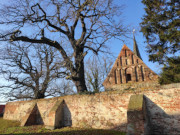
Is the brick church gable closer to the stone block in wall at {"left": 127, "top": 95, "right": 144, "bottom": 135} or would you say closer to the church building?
the church building

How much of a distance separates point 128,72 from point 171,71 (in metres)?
10.6

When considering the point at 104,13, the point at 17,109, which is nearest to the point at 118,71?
the point at 104,13

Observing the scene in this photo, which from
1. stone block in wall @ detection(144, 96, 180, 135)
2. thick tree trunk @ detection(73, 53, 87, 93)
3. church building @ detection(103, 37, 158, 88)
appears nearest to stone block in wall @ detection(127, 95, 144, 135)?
stone block in wall @ detection(144, 96, 180, 135)

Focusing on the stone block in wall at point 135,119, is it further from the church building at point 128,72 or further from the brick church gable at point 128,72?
the brick church gable at point 128,72

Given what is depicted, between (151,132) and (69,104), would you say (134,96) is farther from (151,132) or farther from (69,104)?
(69,104)

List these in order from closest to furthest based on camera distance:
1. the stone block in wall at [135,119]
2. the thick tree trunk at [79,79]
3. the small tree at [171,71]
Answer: the stone block in wall at [135,119] < the thick tree trunk at [79,79] < the small tree at [171,71]

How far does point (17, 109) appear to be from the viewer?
12.5 meters

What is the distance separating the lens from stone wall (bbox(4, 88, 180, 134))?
18.3 ft

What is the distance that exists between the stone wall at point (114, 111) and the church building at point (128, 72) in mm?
12498

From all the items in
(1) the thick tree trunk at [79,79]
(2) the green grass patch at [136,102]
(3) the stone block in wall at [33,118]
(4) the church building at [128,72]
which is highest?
(4) the church building at [128,72]

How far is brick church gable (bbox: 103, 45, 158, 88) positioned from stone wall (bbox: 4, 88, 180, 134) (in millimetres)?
12610

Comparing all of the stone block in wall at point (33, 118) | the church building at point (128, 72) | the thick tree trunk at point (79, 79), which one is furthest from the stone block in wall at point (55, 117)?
the church building at point (128, 72)

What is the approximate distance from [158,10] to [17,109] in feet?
55.3

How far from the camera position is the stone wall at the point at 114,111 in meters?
5.57
